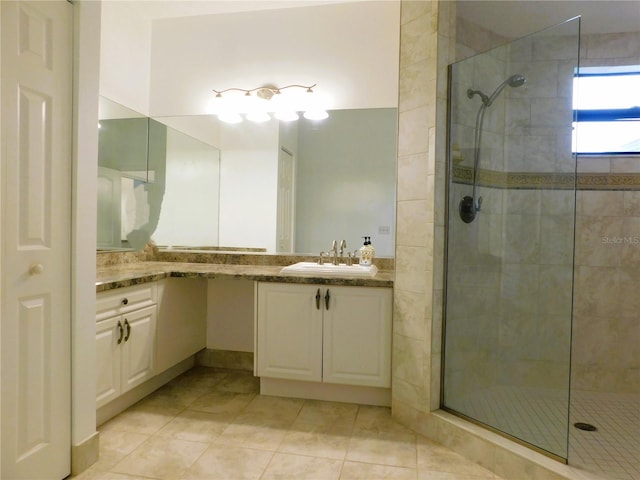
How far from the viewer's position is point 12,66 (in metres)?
1.37

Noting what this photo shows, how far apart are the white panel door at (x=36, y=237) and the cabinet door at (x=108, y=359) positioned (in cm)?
34

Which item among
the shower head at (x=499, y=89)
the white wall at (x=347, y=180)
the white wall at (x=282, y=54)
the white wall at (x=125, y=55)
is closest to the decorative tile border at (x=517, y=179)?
the shower head at (x=499, y=89)

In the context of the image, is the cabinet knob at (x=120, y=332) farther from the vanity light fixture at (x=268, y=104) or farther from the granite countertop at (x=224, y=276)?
the vanity light fixture at (x=268, y=104)

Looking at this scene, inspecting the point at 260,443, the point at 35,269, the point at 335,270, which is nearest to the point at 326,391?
the point at 260,443

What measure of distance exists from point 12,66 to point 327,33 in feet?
6.85

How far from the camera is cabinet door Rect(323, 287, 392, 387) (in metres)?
2.33

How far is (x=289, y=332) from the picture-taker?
245cm

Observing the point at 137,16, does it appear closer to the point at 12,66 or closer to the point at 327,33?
the point at 327,33

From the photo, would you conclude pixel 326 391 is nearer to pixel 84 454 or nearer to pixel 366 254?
pixel 366 254

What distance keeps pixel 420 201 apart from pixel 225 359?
198cm

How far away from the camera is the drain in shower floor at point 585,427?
2078 millimetres

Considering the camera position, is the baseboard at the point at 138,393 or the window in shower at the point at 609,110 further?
the window in shower at the point at 609,110

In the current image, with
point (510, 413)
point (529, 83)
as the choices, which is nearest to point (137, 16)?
point (529, 83)

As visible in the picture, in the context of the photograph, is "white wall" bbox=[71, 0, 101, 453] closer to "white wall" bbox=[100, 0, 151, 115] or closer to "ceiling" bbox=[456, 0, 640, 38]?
"white wall" bbox=[100, 0, 151, 115]
